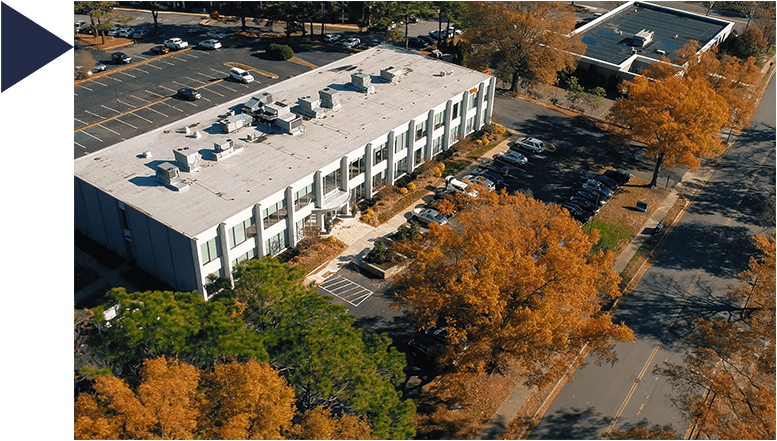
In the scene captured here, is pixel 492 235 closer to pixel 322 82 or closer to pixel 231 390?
pixel 231 390

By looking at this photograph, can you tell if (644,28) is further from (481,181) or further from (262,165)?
(262,165)

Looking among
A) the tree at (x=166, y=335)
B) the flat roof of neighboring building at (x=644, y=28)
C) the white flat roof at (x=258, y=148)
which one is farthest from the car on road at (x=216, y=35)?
the tree at (x=166, y=335)

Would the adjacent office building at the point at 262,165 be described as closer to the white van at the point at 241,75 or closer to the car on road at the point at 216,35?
the white van at the point at 241,75

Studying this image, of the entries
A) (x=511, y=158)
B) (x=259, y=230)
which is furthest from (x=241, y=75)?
(x=259, y=230)

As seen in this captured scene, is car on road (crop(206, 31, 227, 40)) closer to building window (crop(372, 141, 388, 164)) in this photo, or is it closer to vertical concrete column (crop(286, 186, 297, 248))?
building window (crop(372, 141, 388, 164))

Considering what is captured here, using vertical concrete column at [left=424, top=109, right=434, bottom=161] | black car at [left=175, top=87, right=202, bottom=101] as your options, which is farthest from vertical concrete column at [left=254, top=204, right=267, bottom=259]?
black car at [left=175, top=87, right=202, bottom=101]
